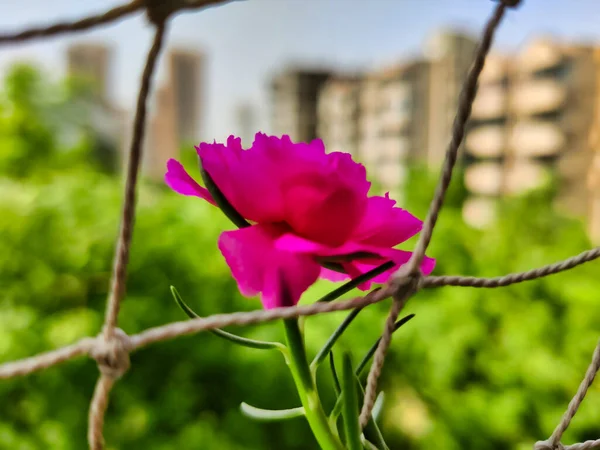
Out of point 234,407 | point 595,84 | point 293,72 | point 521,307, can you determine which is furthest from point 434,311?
point 293,72

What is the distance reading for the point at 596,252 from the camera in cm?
17

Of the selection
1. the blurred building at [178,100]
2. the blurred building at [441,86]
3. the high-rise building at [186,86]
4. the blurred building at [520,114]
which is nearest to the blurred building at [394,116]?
the blurred building at [441,86]

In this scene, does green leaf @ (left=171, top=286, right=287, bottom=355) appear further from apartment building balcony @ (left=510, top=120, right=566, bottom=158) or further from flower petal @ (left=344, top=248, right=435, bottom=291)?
apartment building balcony @ (left=510, top=120, right=566, bottom=158)

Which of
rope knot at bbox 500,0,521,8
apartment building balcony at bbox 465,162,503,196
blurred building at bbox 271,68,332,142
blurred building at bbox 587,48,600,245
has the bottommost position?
apartment building balcony at bbox 465,162,503,196

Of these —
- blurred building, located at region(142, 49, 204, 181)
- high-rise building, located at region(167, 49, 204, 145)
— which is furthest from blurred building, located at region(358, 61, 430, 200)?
high-rise building, located at region(167, 49, 204, 145)

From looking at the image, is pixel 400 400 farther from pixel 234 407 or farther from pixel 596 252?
pixel 596 252

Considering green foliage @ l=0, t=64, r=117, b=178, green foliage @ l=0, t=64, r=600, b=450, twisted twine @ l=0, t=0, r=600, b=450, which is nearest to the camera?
twisted twine @ l=0, t=0, r=600, b=450

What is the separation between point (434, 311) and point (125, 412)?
0.39 metres

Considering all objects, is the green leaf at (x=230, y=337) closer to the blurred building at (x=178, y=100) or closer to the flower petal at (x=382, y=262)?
the flower petal at (x=382, y=262)

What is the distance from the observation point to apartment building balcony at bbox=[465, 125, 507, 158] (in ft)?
11.7

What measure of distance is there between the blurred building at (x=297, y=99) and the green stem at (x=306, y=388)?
12.0 feet

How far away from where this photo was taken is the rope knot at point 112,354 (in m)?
0.14

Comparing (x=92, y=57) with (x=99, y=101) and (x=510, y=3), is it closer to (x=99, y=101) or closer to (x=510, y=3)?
(x=99, y=101)

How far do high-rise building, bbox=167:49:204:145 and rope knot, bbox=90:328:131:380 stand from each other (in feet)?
14.7
